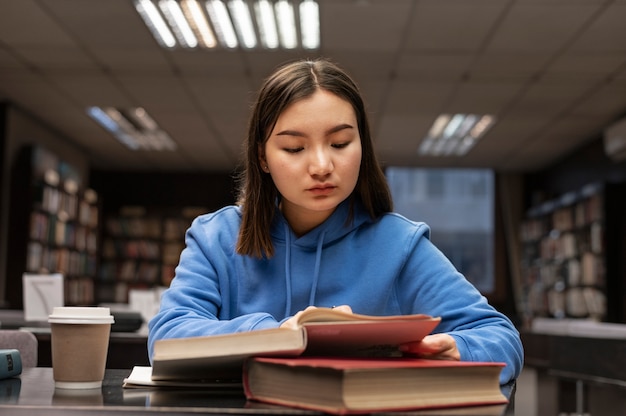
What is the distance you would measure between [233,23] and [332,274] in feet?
15.1

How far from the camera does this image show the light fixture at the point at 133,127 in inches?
332

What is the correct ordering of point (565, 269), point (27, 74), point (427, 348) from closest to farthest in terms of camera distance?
point (427, 348), point (27, 74), point (565, 269)

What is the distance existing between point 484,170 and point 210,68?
5.93 meters

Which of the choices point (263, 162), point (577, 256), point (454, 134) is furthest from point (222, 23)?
point (577, 256)

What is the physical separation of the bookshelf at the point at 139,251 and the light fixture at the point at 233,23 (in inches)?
223

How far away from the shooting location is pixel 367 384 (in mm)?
771

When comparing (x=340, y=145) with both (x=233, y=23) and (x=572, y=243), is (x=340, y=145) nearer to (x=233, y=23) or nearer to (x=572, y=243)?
(x=233, y=23)

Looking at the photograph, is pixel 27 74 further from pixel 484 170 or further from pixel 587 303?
pixel 484 170

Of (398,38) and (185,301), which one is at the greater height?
(398,38)

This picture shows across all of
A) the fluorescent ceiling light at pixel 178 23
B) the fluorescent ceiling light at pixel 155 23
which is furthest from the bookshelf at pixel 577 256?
the fluorescent ceiling light at pixel 155 23

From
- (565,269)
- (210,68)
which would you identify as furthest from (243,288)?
(565,269)

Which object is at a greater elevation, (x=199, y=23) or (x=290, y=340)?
(x=199, y=23)

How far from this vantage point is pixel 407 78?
22.4 ft

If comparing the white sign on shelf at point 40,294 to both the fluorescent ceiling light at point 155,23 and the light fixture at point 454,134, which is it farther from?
the light fixture at point 454,134
